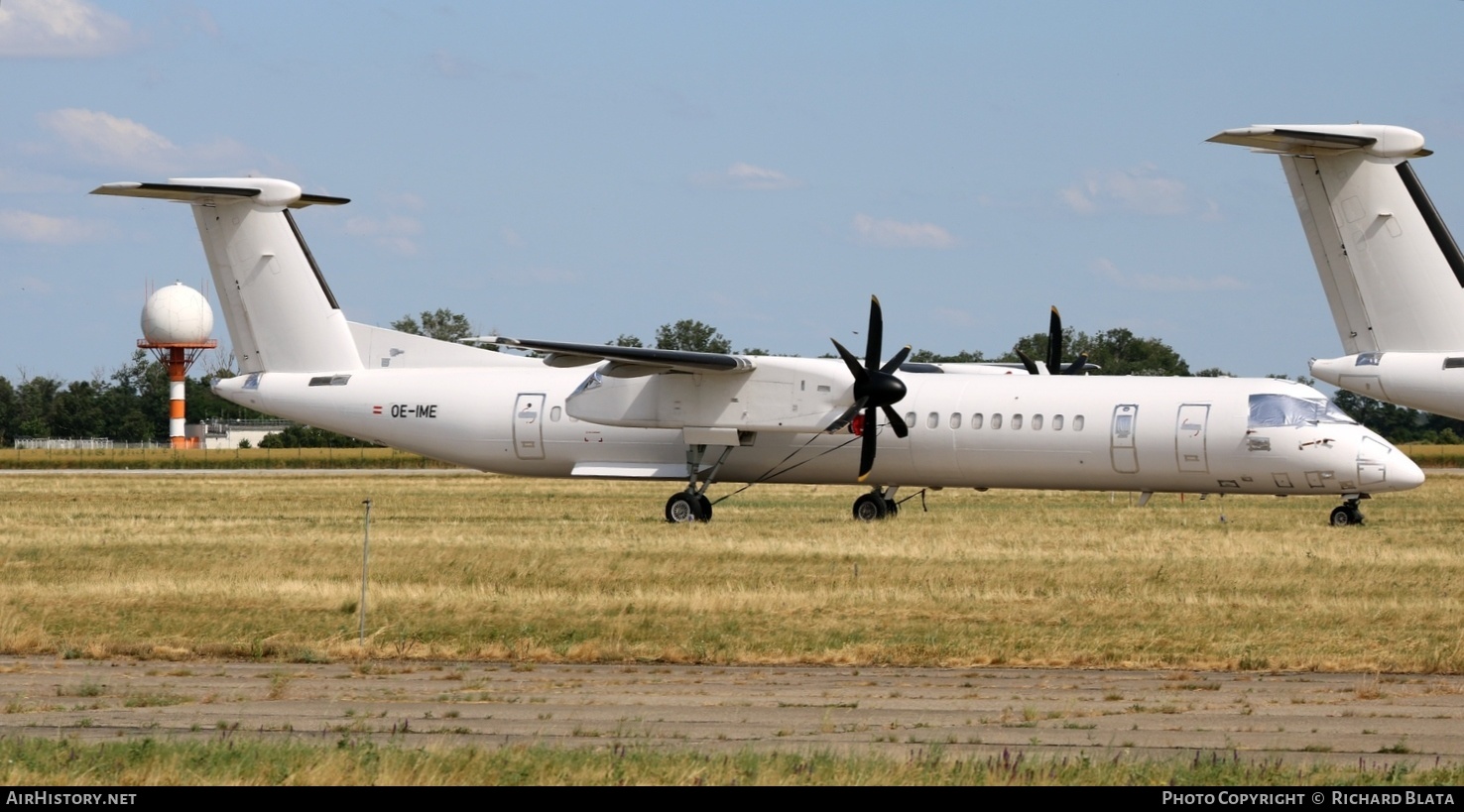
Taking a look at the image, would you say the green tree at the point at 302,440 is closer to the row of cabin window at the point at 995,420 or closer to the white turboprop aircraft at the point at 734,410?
the white turboprop aircraft at the point at 734,410

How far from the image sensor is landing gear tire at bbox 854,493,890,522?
3366 cm

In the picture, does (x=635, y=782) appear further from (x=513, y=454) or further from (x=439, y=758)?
(x=513, y=454)

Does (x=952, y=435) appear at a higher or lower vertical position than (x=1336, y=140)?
lower

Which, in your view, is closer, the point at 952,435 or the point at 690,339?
the point at 952,435

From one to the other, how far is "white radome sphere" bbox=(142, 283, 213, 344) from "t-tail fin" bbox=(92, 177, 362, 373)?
222ft

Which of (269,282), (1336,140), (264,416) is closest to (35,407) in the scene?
(264,416)

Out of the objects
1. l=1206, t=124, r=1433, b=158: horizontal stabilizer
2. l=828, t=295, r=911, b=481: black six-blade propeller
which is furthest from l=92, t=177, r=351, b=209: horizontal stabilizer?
l=1206, t=124, r=1433, b=158: horizontal stabilizer

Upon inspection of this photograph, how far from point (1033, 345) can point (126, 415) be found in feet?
229

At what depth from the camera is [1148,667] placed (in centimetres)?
1481

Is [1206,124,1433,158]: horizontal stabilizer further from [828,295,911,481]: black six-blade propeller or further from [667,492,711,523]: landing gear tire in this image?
[667,492,711,523]: landing gear tire

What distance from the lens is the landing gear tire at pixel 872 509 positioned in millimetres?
33656

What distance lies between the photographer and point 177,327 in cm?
10069

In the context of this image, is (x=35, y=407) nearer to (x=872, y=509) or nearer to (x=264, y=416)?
(x=264, y=416)

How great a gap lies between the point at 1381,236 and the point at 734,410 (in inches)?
495
